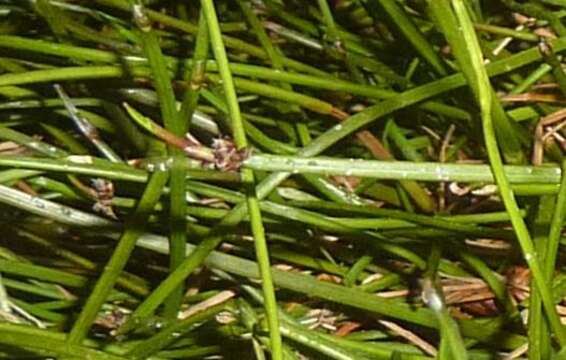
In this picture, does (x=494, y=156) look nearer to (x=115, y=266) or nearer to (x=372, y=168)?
(x=372, y=168)

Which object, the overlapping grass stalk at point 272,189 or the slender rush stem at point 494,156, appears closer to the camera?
the slender rush stem at point 494,156

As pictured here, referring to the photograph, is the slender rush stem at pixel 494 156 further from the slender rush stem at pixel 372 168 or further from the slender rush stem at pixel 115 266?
the slender rush stem at pixel 115 266

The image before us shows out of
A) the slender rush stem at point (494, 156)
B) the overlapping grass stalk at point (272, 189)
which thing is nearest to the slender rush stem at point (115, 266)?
the overlapping grass stalk at point (272, 189)

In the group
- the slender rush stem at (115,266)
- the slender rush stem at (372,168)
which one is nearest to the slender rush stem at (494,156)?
the slender rush stem at (372,168)

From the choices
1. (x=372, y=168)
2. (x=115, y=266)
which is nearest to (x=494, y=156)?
(x=372, y=168)

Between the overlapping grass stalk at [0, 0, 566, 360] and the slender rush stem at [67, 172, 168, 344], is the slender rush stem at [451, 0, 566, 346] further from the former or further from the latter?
the slender rush stem at [67, 172, 168, 344]

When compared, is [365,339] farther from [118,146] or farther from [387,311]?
[118,146]

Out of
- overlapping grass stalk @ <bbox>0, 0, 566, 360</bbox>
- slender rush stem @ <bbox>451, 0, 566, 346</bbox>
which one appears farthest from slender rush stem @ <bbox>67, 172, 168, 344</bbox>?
slender rush stem @ <bbox>451, 0, 566, 346</bbox>

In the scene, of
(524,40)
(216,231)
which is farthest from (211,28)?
(524,40)
